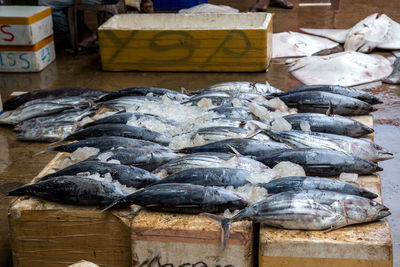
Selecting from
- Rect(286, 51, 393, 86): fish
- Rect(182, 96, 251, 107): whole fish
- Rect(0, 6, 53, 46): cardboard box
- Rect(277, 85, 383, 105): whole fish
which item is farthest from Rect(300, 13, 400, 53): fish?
Rect(0, 6, 53, 46): cardboard box

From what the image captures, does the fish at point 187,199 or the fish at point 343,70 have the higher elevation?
the fish at point 187,199

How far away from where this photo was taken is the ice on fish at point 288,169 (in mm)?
2912

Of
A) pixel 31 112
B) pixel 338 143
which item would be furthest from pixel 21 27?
pixel 338 143

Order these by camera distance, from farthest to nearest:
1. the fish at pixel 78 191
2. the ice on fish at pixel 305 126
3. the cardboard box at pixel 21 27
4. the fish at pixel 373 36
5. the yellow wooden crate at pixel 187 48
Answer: the fish at pixel 373 36 → the cardboard box at pixel 21 27 → the yellow wooden crate at pixel 187 48 → the ice on fish at pixel 305 126 → the fish at pixel 78 191

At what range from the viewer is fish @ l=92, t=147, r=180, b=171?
3148 millimetres

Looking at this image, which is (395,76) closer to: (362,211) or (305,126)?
(305,126)

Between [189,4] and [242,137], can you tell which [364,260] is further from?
[189,4]

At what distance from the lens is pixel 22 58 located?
6.92 metres

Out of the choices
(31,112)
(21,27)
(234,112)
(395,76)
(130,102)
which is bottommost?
(31,112)

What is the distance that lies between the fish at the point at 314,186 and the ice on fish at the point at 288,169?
14cm

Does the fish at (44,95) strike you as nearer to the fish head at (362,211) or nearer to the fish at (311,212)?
the fish at (311,212)

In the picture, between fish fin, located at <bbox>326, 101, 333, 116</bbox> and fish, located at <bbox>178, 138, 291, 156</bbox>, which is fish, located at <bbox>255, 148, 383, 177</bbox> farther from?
fish fin, located at <bbox>326, 101, 333, 116</bbox>

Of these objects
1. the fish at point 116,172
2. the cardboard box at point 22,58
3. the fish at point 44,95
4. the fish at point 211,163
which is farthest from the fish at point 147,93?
Result: the cardboard box at point 22,58

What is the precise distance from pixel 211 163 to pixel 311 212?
2.28 feet
